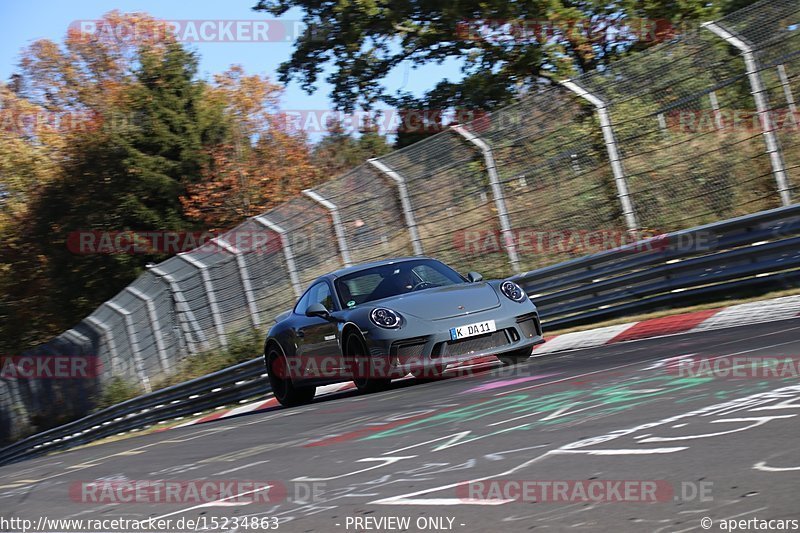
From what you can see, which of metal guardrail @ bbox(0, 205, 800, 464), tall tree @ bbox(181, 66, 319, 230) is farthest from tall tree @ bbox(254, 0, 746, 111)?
metal guardrail @ bbox(0, 205, 800, 464)

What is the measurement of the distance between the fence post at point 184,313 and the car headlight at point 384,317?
10.8m

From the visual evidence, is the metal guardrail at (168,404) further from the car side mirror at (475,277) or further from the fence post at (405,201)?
the car side mirror at (475,277)

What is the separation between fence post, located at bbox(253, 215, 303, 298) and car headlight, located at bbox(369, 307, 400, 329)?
7.75 meters

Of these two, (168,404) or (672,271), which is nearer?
(672,271)

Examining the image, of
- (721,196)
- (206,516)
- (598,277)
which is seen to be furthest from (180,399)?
(206,516)

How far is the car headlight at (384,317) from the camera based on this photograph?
9.32m

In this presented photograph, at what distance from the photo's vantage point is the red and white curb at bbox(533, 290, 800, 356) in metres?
9.14

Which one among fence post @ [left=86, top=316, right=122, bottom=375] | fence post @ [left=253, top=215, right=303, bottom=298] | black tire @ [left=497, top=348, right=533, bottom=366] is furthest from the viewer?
fence post @ [left=86, top=316, right=122, bottom=375]

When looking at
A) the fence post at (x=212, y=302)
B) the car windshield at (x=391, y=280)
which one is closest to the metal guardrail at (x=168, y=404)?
the fence post at (x=212, y=302)

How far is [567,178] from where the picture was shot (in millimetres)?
12953

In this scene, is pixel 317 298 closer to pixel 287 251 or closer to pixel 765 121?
pixel 765 121

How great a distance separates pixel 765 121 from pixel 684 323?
2.42m

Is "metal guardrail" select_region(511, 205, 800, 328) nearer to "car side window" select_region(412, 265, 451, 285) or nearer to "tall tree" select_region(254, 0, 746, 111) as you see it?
"car side window" select_region(412, 265, 451, 285)

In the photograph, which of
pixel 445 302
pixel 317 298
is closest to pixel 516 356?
pixel 445 302
